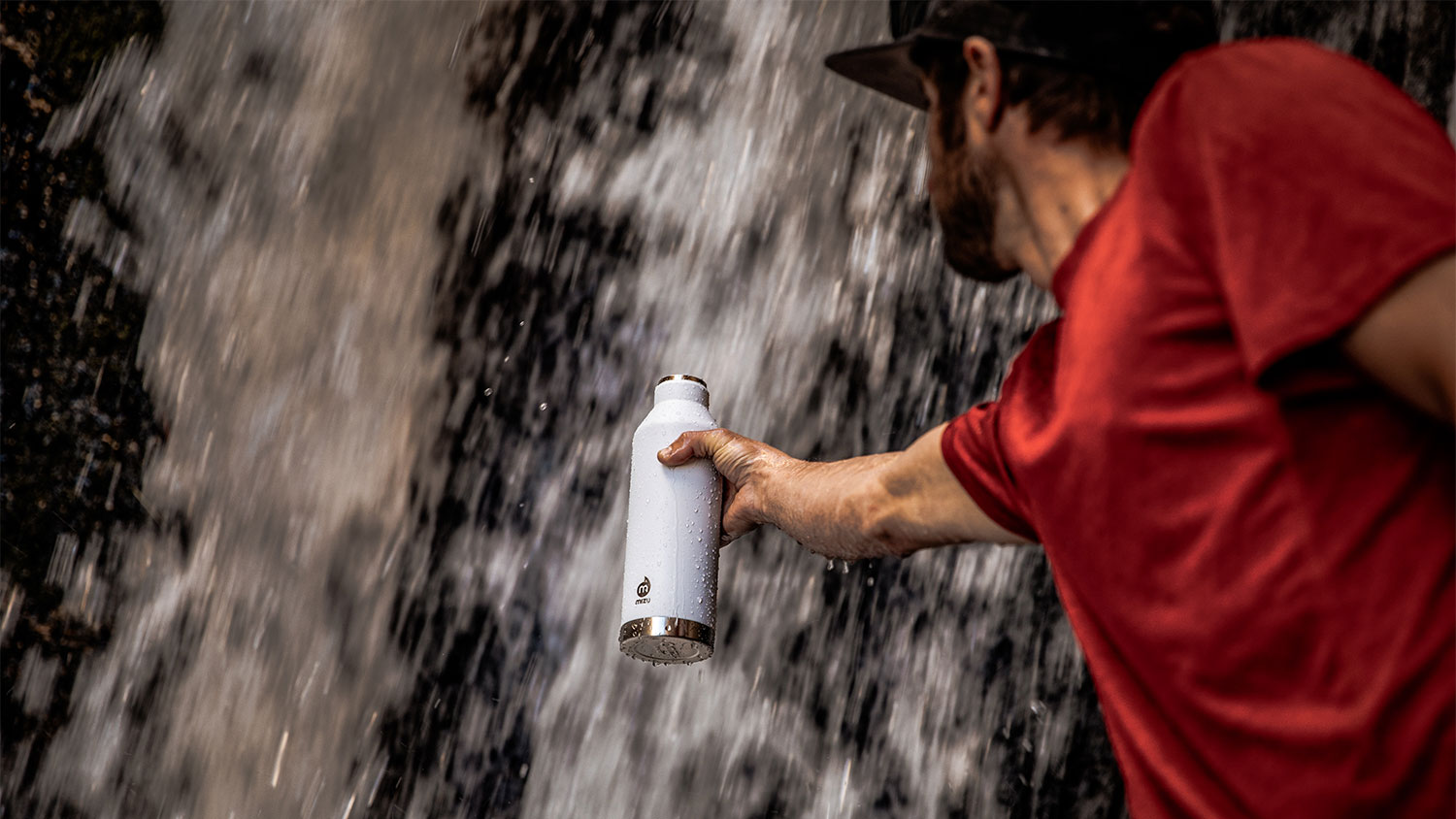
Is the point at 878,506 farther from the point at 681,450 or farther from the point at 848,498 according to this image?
the point at 681,450

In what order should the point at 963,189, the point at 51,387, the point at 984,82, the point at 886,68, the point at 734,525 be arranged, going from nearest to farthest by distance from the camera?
the point at 984,82 → the point at 963,189 → the point at 886,68 → the point at 734,525 → the point at 51,387

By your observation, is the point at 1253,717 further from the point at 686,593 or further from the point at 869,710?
the point at 869,710

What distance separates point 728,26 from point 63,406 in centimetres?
267

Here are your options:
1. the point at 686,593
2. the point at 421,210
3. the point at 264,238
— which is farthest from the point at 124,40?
the point at 686,593

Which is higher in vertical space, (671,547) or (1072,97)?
(1072,97)

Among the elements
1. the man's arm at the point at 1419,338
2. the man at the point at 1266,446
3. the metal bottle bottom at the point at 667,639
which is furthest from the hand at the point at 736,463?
the man's arm at the point at 1419,338

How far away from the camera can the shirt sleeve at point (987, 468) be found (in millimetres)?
1810

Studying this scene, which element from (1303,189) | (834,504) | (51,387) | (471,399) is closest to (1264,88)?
(1303,189)

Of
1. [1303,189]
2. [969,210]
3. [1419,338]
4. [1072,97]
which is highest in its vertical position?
[1072,97]

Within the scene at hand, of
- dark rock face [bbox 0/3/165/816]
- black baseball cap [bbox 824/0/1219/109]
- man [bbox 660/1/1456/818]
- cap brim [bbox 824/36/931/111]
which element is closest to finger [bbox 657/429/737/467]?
cap brim [bbox 824/36/931/111]

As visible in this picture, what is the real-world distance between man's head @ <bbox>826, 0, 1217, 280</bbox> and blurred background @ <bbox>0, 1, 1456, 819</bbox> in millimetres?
1930

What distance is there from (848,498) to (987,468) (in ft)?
1.51

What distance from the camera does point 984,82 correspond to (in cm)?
183

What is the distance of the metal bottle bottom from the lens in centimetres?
225
